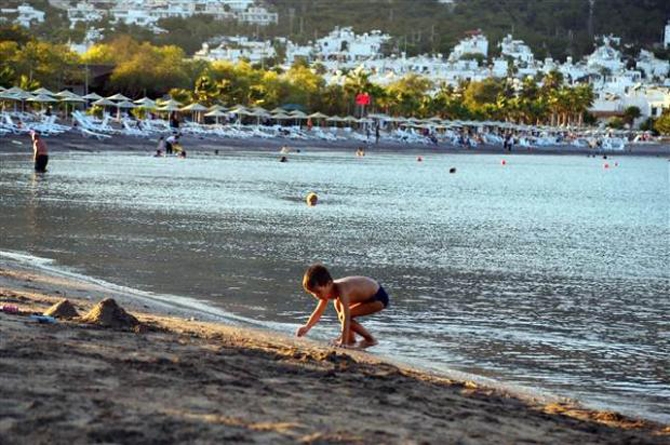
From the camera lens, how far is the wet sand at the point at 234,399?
6.25 metres

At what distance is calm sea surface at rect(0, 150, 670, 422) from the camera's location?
12.0 meters

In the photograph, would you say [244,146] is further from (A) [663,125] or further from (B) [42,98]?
(A) [663,125]

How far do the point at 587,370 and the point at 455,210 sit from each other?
81.5 ft

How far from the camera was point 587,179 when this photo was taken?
70625mm

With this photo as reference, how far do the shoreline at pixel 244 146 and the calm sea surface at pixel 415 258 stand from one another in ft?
39.4

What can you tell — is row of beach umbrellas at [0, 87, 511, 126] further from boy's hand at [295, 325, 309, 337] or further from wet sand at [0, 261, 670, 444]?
wet sand at [0, 261, 670, 444]

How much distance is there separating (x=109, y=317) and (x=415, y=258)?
11483 mm

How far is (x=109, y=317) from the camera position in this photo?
9758mm

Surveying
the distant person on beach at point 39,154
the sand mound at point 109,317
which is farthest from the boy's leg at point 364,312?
the distant person on beach at point 39,154

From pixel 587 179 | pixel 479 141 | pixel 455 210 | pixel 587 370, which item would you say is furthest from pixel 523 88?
pixel 587 370

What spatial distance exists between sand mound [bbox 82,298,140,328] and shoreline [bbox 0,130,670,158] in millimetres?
42420

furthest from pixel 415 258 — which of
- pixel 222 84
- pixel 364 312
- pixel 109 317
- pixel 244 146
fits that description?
pixel 222 84

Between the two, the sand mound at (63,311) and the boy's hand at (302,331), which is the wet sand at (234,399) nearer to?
the sand mound at (63,311)

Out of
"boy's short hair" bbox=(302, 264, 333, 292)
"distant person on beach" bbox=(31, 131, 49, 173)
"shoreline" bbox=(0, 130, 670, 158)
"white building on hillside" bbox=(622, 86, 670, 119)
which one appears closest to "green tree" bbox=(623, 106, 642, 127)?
"white building on hillside" bbox=(622, 86, 670, 119)
